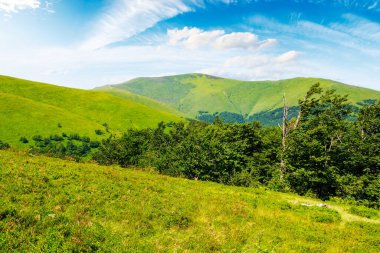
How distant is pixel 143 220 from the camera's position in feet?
42.4

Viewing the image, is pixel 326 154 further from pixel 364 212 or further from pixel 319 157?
pixel 364 212

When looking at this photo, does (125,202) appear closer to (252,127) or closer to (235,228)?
(235,228)

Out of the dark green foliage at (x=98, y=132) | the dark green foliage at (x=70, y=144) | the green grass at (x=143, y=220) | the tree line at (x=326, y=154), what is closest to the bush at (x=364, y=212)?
the green grass at (x=143, y=220)

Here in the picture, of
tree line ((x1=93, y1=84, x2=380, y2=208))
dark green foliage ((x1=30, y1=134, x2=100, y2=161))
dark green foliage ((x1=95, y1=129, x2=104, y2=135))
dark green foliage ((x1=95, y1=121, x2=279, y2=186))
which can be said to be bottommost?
dark green foliage ((x1=30, y1=134, x2=100, y2=161))

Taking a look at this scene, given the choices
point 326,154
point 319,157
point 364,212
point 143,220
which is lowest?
point 326,154

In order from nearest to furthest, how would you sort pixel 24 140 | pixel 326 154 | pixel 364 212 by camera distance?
pixel 364 212, pixel 326 154, pixel 24 140

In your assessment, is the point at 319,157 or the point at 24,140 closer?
the point at 319,157

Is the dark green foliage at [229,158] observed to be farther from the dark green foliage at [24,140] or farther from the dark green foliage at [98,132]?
the dark green foliage at [98,132]

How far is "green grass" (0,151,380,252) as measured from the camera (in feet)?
33.2

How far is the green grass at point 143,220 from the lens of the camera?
1012cm

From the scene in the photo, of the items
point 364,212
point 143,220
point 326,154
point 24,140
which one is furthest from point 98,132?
point 143,220

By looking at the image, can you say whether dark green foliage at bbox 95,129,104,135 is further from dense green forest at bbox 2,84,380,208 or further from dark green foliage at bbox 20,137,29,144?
dense green forest at bbox 2,84,380,208

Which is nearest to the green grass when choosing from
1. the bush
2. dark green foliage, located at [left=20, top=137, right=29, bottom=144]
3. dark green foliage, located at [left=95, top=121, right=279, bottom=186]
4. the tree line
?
the bush

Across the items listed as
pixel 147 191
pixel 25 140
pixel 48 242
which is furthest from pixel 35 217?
pixel 25 140
